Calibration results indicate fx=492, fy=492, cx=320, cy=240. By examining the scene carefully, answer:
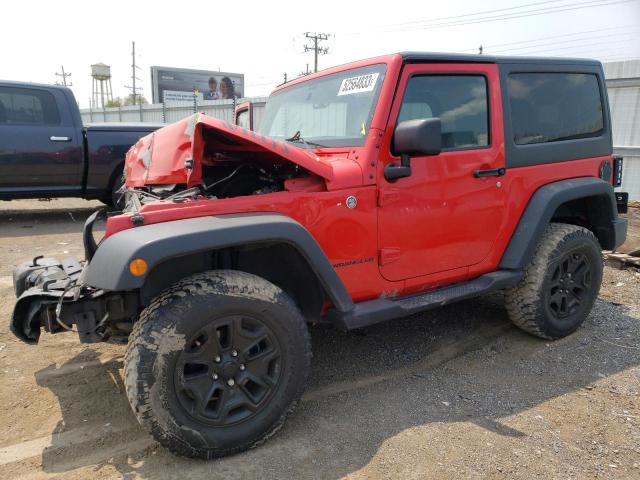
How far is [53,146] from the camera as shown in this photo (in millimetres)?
7293

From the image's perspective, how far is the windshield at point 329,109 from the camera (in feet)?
9.62

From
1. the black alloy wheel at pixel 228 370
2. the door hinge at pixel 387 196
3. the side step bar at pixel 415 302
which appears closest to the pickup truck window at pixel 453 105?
the door hinge at pixel 387 196

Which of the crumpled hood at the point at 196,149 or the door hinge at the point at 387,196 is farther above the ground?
the crumpled hood at the point at 196,149

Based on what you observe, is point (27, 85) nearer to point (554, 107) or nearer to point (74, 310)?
point (74, 310)

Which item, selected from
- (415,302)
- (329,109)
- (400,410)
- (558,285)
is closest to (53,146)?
(329,109)

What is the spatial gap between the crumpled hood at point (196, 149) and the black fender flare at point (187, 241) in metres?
0.32

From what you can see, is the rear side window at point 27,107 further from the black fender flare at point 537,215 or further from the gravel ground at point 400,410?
the black fender flare at point 537,215

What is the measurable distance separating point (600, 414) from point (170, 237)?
2.60 metres

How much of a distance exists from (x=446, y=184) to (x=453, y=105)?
553 mm

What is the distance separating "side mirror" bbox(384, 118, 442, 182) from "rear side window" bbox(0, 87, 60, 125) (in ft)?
21.1

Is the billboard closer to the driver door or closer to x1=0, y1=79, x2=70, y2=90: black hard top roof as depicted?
x1=0, y1=79, x2=70, y2=90: black hard top roof

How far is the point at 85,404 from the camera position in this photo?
2824 mm

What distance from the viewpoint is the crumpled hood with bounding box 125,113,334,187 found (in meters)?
2.42

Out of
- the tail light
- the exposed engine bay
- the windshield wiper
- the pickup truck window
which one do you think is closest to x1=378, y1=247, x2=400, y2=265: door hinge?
the exposed engine bay
